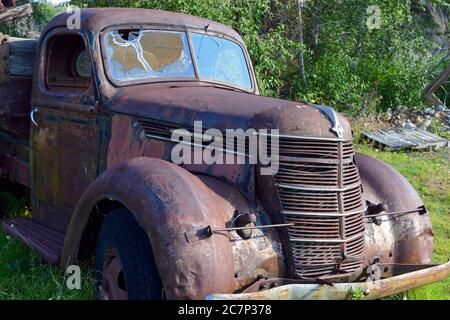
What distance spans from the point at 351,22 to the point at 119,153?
30.0ft

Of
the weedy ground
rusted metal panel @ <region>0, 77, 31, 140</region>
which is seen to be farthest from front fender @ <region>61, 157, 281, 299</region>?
rusted metal panel @ <region>0, 77, 31, 140</region>

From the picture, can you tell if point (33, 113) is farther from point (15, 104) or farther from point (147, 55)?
point (147, 55)

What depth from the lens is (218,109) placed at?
3.40m

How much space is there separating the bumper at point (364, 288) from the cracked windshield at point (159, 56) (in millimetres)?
1920

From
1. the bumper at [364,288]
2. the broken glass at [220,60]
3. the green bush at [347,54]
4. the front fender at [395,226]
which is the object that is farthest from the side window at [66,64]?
the green bush at [347,54]

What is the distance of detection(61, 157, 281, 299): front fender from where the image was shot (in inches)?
Answer: 106

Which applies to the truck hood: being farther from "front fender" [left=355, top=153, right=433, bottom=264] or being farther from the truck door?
"front fender" [left=355, top=153, right=433, bottom=264]

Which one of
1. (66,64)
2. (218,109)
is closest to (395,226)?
(218,109)

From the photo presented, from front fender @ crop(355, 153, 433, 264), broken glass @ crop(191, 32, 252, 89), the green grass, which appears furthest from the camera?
broken glass @ crop(191, 32, 252, 89)

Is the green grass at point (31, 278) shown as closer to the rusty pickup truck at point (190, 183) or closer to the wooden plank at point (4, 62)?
the rusty pickup truck at point (190, 183)

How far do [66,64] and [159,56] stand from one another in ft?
3.21

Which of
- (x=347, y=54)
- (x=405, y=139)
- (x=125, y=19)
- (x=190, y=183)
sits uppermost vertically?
(x=125, y=19)

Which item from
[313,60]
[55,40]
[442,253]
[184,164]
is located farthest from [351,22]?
[184,164]

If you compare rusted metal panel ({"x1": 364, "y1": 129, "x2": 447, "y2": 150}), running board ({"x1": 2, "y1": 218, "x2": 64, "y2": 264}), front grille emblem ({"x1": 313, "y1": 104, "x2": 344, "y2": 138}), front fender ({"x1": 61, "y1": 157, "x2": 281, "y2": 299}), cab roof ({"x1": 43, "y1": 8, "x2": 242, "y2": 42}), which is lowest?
rusted metal panel ({"x1": 364, "y1": 129, "x2": 447, "y2": 150})
